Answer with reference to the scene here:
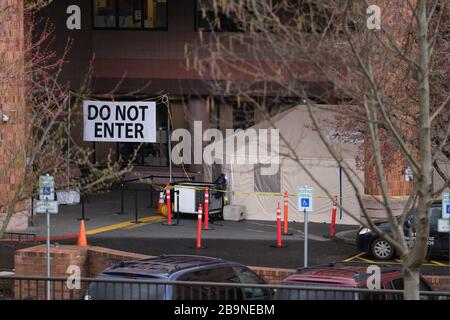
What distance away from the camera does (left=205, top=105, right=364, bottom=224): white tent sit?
83.6ft

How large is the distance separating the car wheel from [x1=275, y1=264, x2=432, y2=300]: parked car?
8459mm

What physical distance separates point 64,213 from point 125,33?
31.2ft

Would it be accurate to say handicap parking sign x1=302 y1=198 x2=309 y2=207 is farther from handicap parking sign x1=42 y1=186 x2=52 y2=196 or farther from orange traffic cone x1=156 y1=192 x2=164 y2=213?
orange traffic cone x1=156 y1=192 x2=164 y2=213

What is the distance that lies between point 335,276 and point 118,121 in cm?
1219

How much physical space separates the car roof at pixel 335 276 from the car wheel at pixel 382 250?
8778 millimetres

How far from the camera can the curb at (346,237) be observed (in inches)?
902

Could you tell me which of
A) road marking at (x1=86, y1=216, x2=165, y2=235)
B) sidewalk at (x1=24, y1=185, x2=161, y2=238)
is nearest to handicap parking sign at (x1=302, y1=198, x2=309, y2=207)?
sidewalk at (x1=24, y1=185, x2=161, y2=238)

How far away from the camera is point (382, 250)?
66.0 ft

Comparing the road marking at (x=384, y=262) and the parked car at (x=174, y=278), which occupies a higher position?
the parked car at (x=174, y=278)

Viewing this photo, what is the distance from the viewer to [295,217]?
26609 millimetres

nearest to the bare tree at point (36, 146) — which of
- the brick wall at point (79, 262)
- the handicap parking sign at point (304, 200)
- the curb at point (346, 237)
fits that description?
the brick wall at point (79, 262)

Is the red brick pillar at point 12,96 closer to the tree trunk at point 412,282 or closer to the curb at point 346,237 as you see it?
the tree trunk at point 412,282

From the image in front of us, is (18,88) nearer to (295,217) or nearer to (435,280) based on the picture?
(435,280)

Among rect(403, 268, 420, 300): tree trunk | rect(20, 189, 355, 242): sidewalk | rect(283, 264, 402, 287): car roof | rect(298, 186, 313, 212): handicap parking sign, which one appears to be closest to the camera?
rect(403, 268, 420, 300): tree trunk
